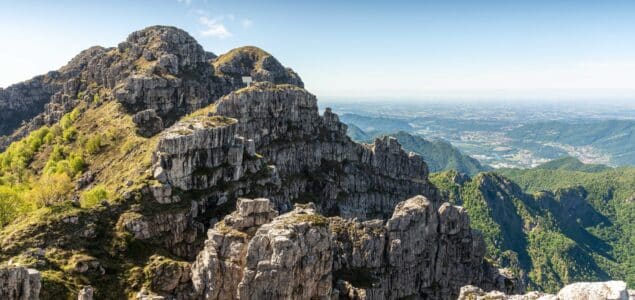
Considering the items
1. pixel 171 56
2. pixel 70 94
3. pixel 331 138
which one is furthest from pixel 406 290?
pixel 70 94

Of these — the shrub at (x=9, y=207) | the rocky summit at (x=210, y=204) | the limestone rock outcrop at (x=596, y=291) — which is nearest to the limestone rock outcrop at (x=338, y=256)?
the rocky summit at (x=210, y=204)

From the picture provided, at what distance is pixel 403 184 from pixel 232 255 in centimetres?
12508

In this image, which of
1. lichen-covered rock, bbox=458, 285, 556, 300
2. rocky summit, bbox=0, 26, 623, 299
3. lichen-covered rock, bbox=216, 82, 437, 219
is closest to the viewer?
lichen-covered rock, bbox=458, 285, 556, 300

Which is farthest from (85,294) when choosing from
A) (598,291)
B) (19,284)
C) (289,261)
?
(598,291)

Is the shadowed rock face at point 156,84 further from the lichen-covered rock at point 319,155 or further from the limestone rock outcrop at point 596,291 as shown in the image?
the limestone rock outcrop at point 596,291

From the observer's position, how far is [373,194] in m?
169

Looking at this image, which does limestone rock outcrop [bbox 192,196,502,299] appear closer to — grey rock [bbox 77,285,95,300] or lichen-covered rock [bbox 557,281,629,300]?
grey rock [bbox 77,285,95,300]

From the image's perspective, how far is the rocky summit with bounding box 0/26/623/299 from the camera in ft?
217

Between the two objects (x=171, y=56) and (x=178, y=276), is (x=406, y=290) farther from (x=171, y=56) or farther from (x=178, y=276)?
(x=171, y=56)

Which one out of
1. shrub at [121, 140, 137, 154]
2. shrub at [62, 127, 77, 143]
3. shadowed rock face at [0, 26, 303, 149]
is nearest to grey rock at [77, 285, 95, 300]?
shrub at [121, 140, 137, 154]

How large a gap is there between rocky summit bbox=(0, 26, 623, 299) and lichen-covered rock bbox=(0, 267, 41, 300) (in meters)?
0.14

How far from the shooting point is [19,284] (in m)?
51.7

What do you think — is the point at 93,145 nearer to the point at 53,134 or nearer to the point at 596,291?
the point at 53,134

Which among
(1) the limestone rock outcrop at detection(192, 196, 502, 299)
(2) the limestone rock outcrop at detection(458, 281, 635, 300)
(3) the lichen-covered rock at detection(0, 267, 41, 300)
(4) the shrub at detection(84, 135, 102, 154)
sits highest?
(4) the shrub at detection(84, 135, 102, 154)
